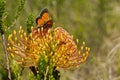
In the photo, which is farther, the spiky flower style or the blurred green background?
the blurred green background

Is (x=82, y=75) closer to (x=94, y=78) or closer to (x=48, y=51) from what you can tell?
(x=94, y=78)

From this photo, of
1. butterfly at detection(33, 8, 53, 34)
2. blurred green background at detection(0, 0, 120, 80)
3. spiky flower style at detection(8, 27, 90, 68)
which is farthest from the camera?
blurred green background at detection(0, 0, 120, 80)

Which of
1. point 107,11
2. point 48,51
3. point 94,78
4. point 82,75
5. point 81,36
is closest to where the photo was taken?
point 48,51

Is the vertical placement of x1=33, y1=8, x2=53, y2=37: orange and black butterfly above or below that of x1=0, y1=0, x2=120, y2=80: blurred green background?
below

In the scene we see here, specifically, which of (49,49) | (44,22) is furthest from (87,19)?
(49,49)

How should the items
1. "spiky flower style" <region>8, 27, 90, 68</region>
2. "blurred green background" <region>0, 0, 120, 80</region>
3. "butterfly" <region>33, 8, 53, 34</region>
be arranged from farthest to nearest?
1. "blurred green background" <region>0, 0, 120, 80</region>
2. "butterfly" <region>33, 8, 53, 34</region>
3. "spiky flower style" <region>8, 27, 90, 68</region>

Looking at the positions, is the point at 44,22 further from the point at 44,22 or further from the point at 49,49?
the point at 49,49

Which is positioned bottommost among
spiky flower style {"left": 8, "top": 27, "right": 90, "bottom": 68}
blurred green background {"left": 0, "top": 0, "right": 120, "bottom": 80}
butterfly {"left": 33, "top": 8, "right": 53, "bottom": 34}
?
spiky flower style {"left": 8, "top": 27, "right": 90, "bottom": 68}

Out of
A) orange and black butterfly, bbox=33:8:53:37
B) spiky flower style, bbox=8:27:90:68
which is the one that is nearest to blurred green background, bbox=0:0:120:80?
orange and black butterfly, bbox=33:8:53:37

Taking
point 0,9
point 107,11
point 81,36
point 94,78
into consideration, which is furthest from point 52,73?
point 107,11

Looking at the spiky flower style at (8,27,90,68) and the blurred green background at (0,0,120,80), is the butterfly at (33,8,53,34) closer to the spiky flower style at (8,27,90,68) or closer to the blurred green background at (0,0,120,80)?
the spiky flower style at (8,27,90,68)
